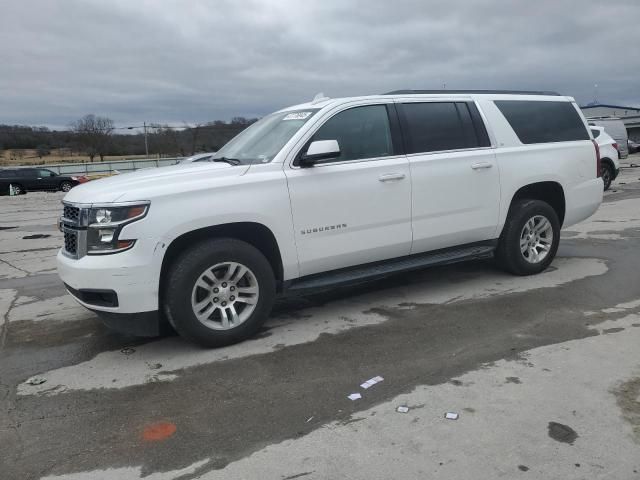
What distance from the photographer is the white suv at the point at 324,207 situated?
413cm

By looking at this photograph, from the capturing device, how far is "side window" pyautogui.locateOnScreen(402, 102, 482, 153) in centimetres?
535

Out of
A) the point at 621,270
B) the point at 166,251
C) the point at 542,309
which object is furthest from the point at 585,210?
the point at 166,251

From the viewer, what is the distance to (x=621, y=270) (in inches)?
253

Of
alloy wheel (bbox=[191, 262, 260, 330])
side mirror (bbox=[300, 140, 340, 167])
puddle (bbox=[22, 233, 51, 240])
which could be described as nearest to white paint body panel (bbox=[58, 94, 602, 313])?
side mirror (bbox=[300, 140, 340, 167])

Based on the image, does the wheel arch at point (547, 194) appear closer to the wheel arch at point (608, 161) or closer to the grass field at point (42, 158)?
the wheel arch at point (608, 161)

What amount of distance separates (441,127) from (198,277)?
2.89m

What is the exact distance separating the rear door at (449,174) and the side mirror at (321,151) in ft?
3.17

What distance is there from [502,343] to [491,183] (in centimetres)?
200

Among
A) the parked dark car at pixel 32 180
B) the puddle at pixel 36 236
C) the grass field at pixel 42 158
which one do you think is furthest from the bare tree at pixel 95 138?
the puddle at pixel 36 236

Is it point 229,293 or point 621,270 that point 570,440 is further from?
point 621,270

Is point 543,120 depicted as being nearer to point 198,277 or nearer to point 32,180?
point 198,277

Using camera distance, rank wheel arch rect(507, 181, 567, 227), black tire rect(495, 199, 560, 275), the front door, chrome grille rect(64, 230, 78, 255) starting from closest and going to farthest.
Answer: chrome grille rect(64, 230, 78, 255)
the front door
black tire rect(495, 199, 560, 275)
wheel arch rect(507, 181, 567, 227)

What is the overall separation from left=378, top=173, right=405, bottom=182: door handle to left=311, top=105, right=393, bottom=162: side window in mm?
214

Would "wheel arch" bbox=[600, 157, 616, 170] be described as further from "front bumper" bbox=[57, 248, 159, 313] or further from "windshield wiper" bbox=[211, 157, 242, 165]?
"front bumper" bbox=[57, 248, 159, 313]
